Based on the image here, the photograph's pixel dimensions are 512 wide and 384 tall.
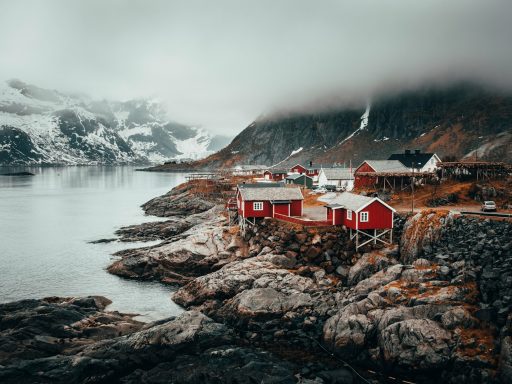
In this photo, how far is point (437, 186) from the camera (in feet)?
209

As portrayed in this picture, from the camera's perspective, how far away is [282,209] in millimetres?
54375

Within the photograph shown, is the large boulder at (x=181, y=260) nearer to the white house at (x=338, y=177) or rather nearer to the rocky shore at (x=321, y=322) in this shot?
the rocky shore at (x=321, y=322)

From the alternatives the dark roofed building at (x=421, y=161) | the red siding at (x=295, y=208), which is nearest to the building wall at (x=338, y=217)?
the red siding at (x=295, y=208)

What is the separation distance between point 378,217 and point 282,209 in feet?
42.4

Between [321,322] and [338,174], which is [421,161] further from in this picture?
[321,322]

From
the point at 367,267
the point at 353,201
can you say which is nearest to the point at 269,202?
the point at 353,201

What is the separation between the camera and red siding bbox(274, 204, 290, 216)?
54141mm

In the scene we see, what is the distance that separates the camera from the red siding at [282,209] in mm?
54141

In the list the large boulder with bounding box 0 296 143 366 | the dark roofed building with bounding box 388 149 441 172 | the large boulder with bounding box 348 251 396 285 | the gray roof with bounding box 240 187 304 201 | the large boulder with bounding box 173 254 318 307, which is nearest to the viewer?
the large boulder with bounding box 0 296 143 366

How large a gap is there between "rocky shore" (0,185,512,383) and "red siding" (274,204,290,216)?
7195 mm

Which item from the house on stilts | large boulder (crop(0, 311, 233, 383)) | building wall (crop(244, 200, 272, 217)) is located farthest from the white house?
large boulder (crop(0, 311, 233, 383))

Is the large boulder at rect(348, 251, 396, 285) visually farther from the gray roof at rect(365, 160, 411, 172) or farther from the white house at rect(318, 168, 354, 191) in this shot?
the white house at rect(318, 168, 354, 191)

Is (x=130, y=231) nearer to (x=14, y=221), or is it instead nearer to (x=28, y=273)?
(x=28, y=273)

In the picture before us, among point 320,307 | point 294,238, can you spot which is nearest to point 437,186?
point 294,238
